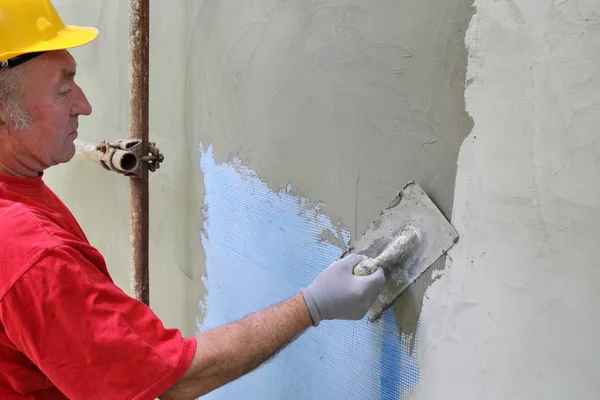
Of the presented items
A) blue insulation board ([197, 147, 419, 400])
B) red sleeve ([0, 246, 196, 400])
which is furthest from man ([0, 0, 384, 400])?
blue insulation board ([197, 147, 419, 400])

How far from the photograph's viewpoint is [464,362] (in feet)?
3.42

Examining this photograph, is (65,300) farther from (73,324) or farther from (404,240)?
(404,240)

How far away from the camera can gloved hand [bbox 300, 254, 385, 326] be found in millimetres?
1085

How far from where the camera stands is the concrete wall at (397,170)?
2.81 ft

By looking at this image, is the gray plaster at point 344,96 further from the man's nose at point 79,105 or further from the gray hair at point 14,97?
the gray hair at point 14,97

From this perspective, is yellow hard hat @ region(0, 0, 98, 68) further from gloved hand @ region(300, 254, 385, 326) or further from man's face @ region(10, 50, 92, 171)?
gloved hand @ region(300, 254, 385, 326)

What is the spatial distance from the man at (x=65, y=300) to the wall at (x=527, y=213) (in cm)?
23

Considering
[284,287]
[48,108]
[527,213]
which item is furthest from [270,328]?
[48,108]

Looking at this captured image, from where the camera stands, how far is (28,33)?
44.6 inches

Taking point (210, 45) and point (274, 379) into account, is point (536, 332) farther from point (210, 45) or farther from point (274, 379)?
point (210, 45)

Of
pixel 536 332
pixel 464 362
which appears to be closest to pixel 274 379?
pixel 464 362

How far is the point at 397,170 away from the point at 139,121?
103cm

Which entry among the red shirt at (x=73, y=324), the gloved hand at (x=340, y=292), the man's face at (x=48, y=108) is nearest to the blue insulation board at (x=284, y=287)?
the gloved hand at (x=340, y=292)

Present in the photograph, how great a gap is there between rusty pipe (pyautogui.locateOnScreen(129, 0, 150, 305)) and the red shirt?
834 mm
